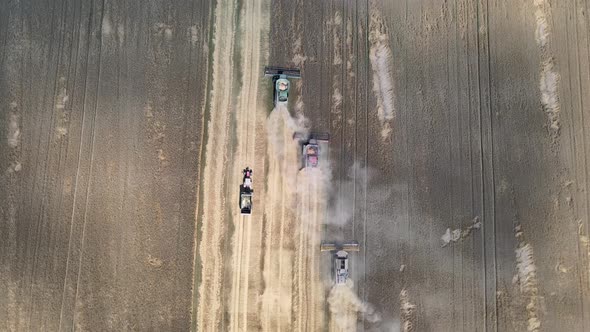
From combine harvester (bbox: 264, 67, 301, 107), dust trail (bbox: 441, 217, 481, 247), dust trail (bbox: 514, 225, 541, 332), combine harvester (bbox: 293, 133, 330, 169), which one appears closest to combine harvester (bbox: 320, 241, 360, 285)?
combine harvester (bbox: 293, 133, 330, 169)

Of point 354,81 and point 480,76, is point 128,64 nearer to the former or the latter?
point 354,81

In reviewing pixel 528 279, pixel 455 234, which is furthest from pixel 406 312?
pixel 528 279

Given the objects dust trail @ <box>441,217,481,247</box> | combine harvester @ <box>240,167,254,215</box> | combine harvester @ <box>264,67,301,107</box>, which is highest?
combine harvester @ <box>264,67,301,107</box>

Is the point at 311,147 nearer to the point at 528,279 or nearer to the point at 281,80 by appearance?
the point at 281,80

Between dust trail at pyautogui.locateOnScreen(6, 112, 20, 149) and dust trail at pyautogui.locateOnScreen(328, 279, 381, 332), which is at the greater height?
dust trail at pyautogui.locateOnScreen(6, 112, 20, 149)

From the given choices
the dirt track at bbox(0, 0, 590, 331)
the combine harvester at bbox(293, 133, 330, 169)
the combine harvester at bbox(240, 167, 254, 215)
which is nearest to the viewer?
the dirt track at bbox(0, 0, 590, 331)

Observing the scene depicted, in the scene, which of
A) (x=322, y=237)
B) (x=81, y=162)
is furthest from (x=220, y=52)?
(x=322, y=237)

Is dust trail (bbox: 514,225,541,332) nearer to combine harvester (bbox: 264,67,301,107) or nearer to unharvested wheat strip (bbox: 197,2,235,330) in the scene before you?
combine harvester (bbox: 264,67,301,107)
